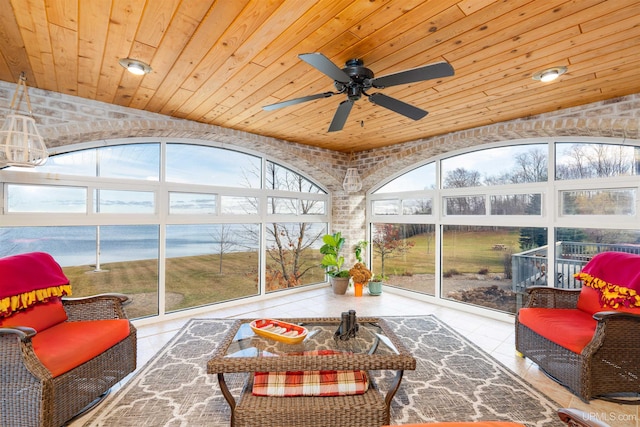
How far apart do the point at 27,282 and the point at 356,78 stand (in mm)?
2950

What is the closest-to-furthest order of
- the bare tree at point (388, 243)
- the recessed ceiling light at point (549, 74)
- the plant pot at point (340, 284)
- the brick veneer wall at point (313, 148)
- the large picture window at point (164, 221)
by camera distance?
the recessed ceiling light at point (549, 74) < the brick veneer wall at point (313, 148) < the large picture window at point (164, 221) < the plant pot at point (340, 284) < the bare tree at point (388, 243)

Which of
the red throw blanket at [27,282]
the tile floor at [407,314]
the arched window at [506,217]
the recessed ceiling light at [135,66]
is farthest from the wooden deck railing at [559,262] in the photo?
the red throw blanket at [27,282]

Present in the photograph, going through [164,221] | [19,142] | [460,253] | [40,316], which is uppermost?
[19,142]

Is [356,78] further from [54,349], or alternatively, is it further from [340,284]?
[340,284]

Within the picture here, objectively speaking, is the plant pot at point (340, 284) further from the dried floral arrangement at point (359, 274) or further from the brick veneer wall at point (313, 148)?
the brick veneer wall at point (313, 148)

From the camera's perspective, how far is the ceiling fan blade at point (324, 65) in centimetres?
171

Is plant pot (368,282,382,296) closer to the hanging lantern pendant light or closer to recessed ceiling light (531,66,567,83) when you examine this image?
recessed ceiling light (531,66,567,83)

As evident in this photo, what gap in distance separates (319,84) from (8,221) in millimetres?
3535

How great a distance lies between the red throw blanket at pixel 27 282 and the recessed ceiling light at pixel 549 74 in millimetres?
4455

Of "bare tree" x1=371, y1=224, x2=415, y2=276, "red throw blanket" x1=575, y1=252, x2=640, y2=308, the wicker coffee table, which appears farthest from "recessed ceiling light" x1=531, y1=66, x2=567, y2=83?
"bare tree" x1=371, y1=224, x2=415, y2=276

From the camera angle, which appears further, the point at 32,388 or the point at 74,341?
the point at 74,341

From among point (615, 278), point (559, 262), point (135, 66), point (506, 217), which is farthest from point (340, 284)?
point (135, 66)

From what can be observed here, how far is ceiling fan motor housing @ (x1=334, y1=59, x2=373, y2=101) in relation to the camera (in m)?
2.18

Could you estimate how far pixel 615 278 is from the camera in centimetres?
265
